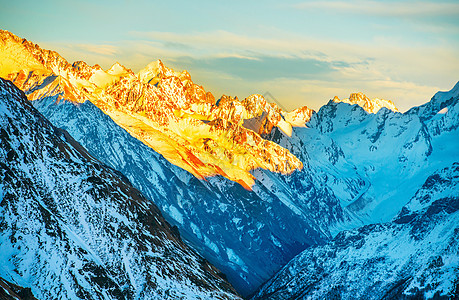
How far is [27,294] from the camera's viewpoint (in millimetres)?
195250

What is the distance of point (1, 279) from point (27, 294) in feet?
26.4

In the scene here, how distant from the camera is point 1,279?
192 metres
